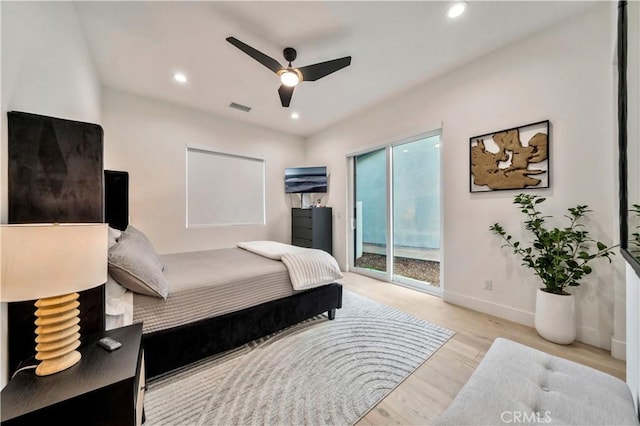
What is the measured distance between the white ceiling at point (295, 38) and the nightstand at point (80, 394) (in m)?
2.52

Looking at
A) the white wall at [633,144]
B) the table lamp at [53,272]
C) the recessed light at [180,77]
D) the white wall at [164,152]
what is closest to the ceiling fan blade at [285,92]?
the recessed light at [180,77]

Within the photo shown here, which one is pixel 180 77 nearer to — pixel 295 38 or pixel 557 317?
pixel 295 38

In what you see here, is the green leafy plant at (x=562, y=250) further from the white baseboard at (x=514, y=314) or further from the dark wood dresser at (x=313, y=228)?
the dark wood dresser at (x=313, y=228)

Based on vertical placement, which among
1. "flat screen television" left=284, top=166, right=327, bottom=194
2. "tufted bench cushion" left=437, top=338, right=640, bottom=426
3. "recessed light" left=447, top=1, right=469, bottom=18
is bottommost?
"tufted bench cushion" left=437, top=338, right=640, bottom=426

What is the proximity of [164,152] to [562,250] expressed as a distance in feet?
16.0

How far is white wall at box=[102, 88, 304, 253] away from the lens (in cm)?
324

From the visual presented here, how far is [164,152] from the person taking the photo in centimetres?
356

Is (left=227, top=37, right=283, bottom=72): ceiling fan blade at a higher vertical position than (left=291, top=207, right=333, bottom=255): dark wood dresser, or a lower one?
higher

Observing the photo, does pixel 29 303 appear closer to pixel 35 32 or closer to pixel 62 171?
pixel 62 171

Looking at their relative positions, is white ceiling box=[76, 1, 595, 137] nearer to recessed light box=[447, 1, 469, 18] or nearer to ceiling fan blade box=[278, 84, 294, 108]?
recessed light box=[447, 1, 469, 18]

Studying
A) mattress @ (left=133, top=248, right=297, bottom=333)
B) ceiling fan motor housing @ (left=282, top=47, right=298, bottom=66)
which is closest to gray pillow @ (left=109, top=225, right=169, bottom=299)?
mattress @ (left=133, top=248, right=297, bottom=333)

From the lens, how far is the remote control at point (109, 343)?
107 centimetres

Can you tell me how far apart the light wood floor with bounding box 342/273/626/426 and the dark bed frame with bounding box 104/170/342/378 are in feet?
3.20

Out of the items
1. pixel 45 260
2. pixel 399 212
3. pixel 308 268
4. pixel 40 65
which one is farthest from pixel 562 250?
pixel 40 65
